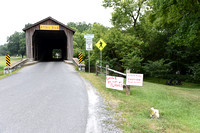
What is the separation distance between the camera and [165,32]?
2531cm

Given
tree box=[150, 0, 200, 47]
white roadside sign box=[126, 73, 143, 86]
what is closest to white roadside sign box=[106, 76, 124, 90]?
white roadside sign box=[126, 73, 143, 86]

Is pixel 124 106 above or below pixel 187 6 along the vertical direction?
below

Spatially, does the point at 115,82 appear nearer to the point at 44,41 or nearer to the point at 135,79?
the point at 135,79

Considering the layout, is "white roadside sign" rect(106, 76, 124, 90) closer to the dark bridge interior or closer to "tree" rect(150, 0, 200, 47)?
"tree" rect(150, 0, 200, 47)

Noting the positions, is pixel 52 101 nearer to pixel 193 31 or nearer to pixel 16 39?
pixel 193 31

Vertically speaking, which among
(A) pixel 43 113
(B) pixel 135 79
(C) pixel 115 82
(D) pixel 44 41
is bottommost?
(A) pixel 43 113

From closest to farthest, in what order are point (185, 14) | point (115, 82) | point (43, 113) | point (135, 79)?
point (43, 113)
point (135, 79)
point (115, 82)
point (185, 14)

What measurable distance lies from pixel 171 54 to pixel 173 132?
76.4 feet

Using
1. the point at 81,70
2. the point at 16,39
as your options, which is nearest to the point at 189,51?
the point at 81,70

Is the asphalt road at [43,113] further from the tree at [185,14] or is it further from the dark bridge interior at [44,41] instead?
the dark bridge interior at [44,41]

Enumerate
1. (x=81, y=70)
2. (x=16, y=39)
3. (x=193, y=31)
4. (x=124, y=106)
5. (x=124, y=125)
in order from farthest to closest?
(x=16, y=39)
(x=81, y=70)
(x=193, y=31)
(x=124, y=106)
(x=124, y=125)

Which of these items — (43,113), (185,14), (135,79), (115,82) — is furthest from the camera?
(185,14)

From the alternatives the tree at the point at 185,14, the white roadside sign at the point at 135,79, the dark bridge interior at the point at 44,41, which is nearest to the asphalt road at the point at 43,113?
the white roadside sign at the point at 135,79

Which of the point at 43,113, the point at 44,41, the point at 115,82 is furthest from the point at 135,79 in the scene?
the point at 44,41
